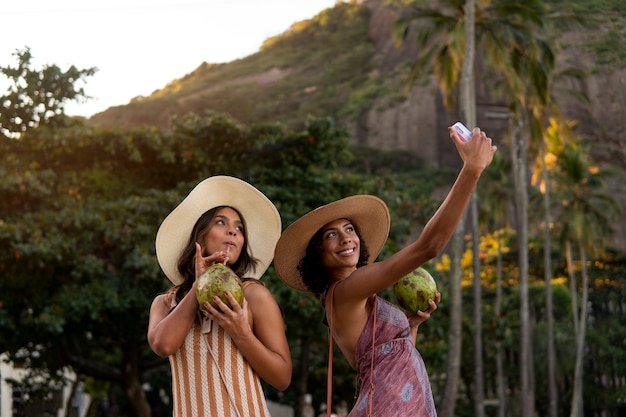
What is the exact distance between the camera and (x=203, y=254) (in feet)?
12.4

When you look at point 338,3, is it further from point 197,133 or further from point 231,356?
point 231,356

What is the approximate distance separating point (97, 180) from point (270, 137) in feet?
11.5

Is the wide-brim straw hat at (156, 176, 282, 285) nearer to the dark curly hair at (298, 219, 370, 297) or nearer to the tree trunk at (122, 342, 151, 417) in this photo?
the dark curly hair at (298, 219, 370, 297)

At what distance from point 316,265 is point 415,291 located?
45 cm

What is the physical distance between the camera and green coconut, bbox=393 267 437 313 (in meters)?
3.75

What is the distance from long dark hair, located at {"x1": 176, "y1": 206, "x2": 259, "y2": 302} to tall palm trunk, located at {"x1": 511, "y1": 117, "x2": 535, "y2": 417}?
28136 millimetres

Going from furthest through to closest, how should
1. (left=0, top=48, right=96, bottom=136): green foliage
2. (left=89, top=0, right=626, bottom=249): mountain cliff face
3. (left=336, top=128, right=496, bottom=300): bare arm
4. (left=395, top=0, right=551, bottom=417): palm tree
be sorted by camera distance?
(left=89, top=0, right=626, bottom=249): mountain cliff face
(left=395, top=0, right=551, bottom=417): palm tree
(left=0, top=48, right=96, bottom=136): green foliage
(left=336, top=128, right=496, bottom=300): bare arm

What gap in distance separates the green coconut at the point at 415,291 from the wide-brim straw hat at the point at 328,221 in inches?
10.3

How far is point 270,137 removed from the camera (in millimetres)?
18453

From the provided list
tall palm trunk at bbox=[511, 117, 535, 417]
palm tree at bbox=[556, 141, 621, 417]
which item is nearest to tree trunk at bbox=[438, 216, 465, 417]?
tall palm trunk at bbox=[511, 117, 535, 417]

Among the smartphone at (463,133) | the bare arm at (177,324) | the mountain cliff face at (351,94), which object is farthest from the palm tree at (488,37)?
the bare arm at (177,324)

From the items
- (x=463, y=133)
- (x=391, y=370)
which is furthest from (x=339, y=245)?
(x=463, y=133)

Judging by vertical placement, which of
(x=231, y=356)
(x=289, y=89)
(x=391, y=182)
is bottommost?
(x=231, y=356)

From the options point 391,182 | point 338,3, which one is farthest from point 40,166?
point 338,3
